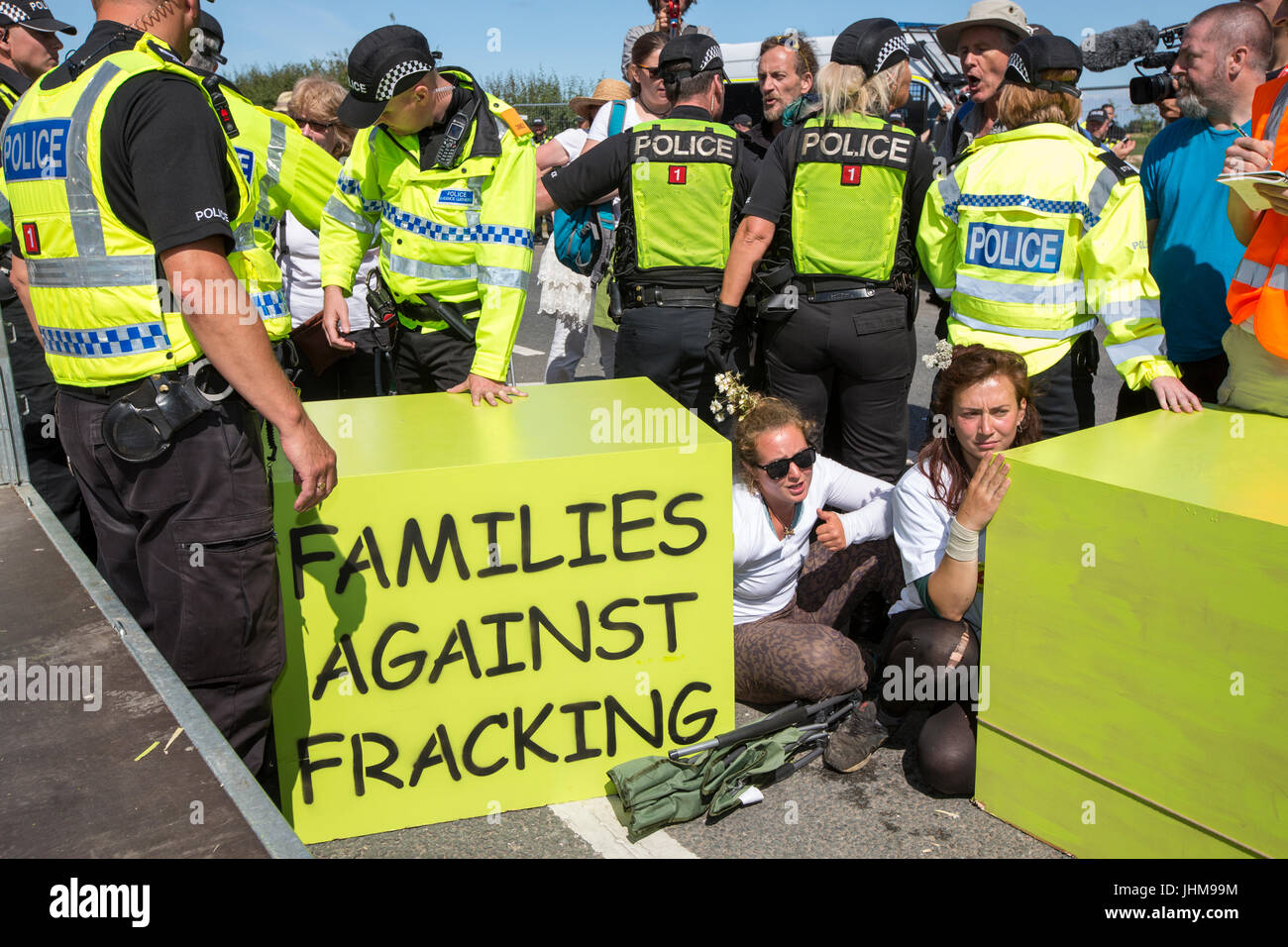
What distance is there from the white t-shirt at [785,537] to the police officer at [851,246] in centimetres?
51

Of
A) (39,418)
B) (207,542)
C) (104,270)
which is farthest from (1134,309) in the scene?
(39,418)

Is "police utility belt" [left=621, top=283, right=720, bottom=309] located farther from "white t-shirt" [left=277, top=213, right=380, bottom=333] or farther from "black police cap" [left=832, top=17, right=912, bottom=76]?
"white t-shirt" [left=277, top=213, right=380, bottom=333]

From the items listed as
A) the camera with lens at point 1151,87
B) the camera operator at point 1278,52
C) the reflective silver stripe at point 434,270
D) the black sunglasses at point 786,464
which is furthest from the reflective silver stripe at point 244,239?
the camera operator at point 1278,52

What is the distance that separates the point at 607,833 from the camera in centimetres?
287

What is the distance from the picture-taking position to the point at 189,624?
251 cm

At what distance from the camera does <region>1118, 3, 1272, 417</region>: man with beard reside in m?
3.50

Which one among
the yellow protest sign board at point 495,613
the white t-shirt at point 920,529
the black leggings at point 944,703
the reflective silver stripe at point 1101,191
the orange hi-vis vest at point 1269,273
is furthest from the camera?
the reflective silver stripe at point 1101,191

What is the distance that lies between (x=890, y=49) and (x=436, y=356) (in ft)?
6.59

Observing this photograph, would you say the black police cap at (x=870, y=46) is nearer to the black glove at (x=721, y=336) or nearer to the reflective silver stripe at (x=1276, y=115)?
the black glove at (x=721, y=336)

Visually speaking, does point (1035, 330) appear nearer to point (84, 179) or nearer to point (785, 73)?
point (785, 73)

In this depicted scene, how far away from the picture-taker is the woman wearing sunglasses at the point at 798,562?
3.26 m

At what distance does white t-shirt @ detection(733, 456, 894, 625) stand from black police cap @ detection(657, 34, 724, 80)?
1649 mm

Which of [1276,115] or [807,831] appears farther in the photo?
[1276,115]

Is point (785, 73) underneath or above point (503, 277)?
above
